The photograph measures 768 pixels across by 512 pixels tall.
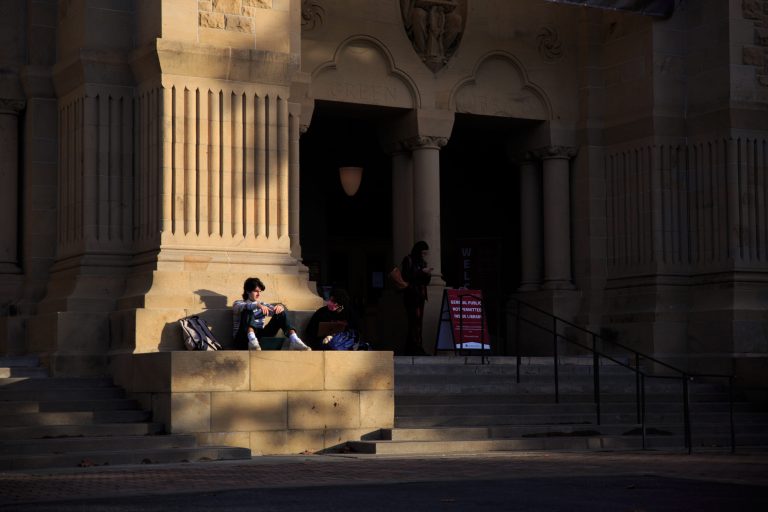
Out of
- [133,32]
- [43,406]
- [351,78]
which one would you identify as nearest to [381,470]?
[43,406]

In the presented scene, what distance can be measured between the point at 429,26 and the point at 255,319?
28.7 feet

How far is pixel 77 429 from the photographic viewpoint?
16.1 meters

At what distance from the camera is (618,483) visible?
1252cm

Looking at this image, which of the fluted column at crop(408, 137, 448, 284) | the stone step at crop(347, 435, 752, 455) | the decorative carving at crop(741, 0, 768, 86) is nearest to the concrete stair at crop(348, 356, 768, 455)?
the stone step at crop(347, 435, 752, 455)

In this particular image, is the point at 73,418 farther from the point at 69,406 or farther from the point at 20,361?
the point at 20,361

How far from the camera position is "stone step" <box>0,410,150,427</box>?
638 inches

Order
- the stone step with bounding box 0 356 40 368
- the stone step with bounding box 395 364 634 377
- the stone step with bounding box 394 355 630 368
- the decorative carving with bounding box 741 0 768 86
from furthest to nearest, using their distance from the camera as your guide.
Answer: the decorative carving with bounding box 741 0 768 86
the stone step with bounding box 394 355 630 368
the stone step with bounding box 395 364 634 377
the stone step with bounding box 0 356 40 368

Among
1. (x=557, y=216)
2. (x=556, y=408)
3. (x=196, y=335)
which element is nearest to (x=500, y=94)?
(x=557, y=216)

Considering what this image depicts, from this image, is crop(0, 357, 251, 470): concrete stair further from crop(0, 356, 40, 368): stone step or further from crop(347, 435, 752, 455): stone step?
crop(347, 435, 752, 455): stone step

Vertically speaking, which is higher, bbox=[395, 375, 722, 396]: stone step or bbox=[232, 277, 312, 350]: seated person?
bbox=[232, 277, 312, 350]: seated person

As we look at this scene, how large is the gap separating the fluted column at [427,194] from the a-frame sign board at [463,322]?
1.06 meters

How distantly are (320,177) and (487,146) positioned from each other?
345cm

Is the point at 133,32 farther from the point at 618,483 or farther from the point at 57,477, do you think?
the point at 618,483

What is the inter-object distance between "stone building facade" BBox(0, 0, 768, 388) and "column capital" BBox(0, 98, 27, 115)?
0.05 meters
